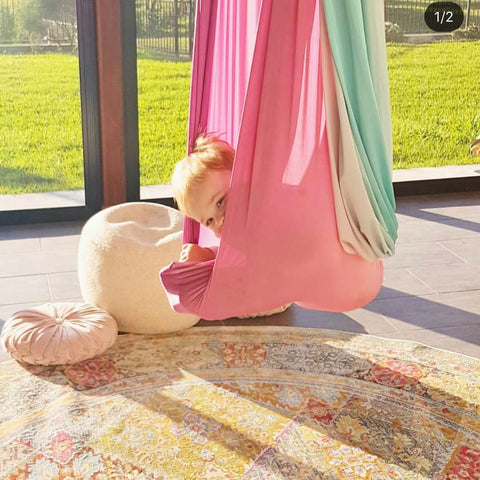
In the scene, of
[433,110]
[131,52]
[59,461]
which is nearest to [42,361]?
[59,461]

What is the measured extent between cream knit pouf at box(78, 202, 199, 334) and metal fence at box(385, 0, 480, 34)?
2.04 metres

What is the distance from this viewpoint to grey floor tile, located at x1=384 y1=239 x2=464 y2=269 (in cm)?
374

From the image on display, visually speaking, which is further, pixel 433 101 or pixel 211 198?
pixel 433 101

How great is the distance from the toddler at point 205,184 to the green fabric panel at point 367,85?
314mm

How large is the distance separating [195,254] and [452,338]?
1.31 meters

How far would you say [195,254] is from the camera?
213 cm

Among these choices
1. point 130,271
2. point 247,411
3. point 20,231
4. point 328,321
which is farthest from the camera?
point 20,231

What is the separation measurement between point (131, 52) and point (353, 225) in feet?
8.31

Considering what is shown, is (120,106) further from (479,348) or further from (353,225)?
(353,225)

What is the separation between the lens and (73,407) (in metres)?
2.61

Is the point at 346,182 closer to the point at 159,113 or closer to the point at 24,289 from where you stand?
the point at 24,289

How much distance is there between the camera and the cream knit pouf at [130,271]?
2.97m

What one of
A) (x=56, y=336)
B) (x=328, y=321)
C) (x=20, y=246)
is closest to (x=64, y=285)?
(x=20, y=246)

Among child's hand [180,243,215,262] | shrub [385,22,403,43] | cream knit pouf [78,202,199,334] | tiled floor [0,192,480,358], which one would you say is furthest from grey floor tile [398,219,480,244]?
child's hand [180,243,215,262]
